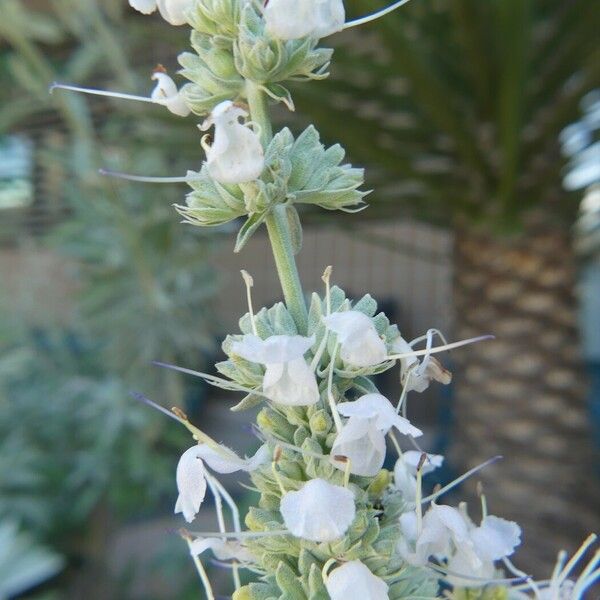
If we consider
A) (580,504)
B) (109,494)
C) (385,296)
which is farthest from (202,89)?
(385,296)

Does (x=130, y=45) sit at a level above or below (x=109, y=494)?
above

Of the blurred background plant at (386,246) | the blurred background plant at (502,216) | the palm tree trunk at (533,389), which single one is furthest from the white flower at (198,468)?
the palm tree trunk at (533,389)

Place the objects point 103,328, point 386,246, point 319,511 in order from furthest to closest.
A: point 103,328 < point 386,246 < point 319,511

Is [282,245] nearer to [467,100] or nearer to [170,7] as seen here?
[170,7]

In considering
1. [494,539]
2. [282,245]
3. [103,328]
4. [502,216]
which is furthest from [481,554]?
[103,328]

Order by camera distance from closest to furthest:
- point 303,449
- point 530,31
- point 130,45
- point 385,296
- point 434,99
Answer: point 303,449, point 530,31, point 434,99, point 130,45, point 385,296

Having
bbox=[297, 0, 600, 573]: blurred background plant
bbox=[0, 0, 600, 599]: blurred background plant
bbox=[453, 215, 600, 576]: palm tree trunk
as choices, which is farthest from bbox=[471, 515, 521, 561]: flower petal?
bbox=[453, 215, 600, 576]: palm tree trunk

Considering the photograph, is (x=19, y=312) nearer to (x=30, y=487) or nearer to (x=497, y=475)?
(x=30, y=487)
